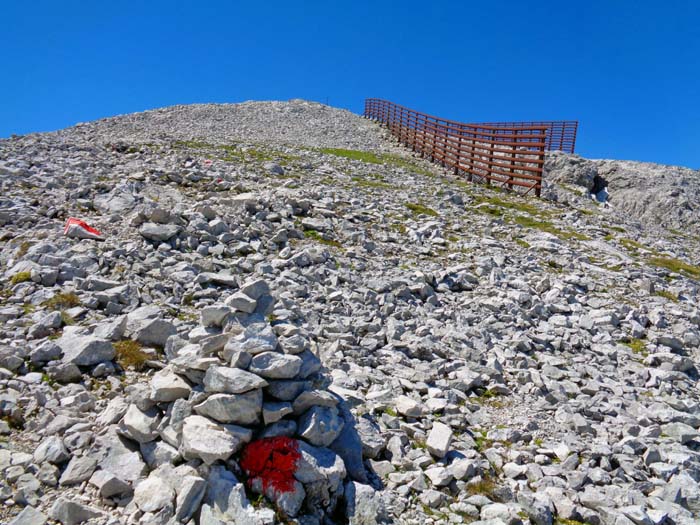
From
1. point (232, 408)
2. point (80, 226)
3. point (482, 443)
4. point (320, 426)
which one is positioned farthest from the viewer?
point (80, 226)

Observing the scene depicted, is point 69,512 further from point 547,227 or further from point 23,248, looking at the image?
point 547,227

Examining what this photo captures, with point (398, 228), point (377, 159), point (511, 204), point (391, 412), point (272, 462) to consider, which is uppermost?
point (377, 159)

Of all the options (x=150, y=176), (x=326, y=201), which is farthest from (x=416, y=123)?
(x=150, y=176)

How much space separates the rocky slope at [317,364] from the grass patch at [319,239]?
54 mm

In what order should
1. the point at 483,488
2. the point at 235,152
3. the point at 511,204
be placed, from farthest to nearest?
Result: 1. the point at 235,152
2. the point at 511,204
3. the point at 483,488

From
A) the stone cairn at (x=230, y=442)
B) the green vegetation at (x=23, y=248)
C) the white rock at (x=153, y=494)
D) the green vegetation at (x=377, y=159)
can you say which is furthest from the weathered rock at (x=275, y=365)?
the green vegetation at (x=377, y=159)

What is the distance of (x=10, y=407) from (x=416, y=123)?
106 ft

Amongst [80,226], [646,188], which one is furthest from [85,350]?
[646,188]

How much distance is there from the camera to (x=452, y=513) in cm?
415

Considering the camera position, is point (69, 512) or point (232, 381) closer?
point (69, 512)

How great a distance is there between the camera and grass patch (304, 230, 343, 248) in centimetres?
1116

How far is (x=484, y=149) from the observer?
22438mm

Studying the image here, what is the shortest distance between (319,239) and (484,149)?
14.4 m

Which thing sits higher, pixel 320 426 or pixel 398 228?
pixel 398 228
